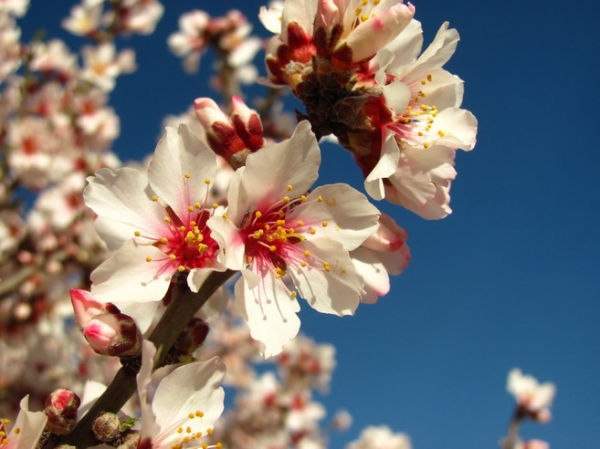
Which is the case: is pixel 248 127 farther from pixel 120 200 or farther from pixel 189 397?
pixel 189 397

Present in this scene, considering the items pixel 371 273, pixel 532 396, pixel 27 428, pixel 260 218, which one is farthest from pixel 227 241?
pixel 532 396

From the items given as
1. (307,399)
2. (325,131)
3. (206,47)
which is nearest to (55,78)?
(206,47)

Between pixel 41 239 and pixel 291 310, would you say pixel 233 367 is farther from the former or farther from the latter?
pixel 291 310

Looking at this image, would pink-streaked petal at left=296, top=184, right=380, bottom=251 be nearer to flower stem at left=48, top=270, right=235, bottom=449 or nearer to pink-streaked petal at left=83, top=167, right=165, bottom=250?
flower stem at left=48, top=270, right=235, bottom=449

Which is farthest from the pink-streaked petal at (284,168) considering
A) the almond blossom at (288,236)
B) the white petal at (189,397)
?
the white petal at (189,397)

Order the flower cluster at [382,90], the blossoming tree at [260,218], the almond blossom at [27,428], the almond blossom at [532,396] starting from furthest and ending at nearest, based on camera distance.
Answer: the almond blossom at [532,396] < the flower cluster at [382,90] < the blossoming tree at [260,218] < the almond blossom at [27,428]

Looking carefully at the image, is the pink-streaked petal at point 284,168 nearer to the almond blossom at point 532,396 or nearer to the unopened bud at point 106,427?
the unopened bud at point 106,427

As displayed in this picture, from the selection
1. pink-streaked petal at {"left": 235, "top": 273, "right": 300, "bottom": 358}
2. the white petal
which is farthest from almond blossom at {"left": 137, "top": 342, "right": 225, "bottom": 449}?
pink-streaked petal at {"left": 235, "top": 273, "right": 300, "bottom": 358}
